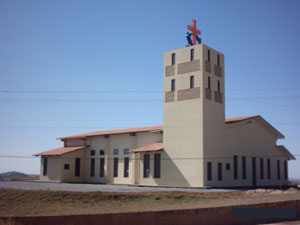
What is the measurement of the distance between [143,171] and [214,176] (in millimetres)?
7446

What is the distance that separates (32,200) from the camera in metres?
19.5

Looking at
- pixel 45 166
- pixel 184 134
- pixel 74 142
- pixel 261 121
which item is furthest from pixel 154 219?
pixel 74 142

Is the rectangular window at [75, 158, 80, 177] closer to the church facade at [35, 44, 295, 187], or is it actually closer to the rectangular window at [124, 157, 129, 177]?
the church facade at [35, 44, 295, 187]

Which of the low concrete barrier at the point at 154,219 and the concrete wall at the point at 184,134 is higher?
the concrete wall at the point at 184,134

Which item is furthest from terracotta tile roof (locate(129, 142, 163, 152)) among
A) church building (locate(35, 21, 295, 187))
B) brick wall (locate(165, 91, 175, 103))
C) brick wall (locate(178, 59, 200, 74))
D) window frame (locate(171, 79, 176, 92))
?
brick wall (locate(178, 59, 200, 74))

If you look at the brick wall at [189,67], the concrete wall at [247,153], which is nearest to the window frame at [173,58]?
the brick wall at [189,67]

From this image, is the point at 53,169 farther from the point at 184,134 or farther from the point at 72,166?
the point at 184,134

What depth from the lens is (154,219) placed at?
44.8ft

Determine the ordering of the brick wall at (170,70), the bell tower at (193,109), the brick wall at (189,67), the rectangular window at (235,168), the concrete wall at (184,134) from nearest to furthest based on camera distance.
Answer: the concrete wall at (184,134)
the bell tower at (193,109)
the brick wall at (189,67)
the rectangular window at (235,168)
the brick wall at (170,70)

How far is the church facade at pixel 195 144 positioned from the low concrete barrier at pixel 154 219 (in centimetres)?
1642

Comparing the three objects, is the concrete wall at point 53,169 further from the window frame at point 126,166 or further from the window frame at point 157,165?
the window frame at point 157,165

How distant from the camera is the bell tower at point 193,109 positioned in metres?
32.6

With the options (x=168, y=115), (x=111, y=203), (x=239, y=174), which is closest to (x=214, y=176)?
(x=239, y=174)

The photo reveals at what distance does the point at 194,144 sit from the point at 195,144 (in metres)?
0.12
